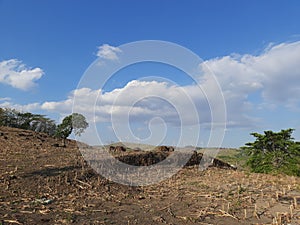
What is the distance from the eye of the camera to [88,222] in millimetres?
5676

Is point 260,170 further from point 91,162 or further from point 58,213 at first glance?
point 58,213

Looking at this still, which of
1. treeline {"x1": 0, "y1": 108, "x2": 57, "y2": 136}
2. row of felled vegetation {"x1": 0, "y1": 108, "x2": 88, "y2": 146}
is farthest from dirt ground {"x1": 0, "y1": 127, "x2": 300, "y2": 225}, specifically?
treeline {"x1": 0, "y1": 108, "x2": 57, "y2": 136}

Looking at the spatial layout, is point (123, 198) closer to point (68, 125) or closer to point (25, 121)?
point (68, 125)

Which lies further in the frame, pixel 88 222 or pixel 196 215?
pixel 196 215

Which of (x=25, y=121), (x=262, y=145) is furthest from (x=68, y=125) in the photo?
(x=262, y=145)

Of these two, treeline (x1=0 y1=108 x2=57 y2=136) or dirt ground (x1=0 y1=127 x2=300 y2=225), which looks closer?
dirt ground (x1=0 y1=127 x2=300 y2=225)

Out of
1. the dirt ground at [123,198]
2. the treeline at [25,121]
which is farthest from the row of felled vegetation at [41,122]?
the dirt ground at [123,198]

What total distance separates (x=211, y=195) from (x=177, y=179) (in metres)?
3.09

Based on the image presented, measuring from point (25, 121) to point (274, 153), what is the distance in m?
23.8

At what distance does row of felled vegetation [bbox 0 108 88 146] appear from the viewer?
26094 millimetres

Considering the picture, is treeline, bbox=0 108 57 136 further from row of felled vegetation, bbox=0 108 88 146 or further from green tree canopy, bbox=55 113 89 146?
green tree canopy, bbox=55 113 89 146

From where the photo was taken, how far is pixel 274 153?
27.0m

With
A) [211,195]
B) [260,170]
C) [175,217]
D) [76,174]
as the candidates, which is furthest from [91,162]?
[260,170]

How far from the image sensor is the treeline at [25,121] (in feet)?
95.1
